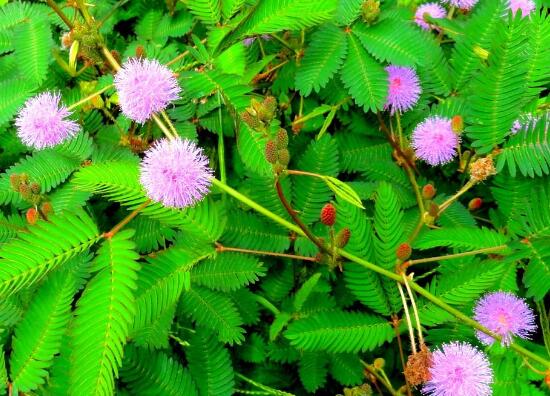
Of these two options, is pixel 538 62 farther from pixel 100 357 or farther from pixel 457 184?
pixel 100 357

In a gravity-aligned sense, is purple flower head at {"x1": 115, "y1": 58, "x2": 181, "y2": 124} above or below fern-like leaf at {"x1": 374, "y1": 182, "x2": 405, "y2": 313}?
above

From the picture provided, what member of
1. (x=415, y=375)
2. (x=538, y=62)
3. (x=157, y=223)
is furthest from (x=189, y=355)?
(x=538, y=62)

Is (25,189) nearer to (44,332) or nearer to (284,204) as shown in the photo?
(44,332)

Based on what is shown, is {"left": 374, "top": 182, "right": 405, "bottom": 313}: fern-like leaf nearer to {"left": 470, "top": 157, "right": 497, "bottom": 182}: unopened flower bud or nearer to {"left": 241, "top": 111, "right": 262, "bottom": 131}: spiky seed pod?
{"left": 470, "top": 157, "right": 497, "bottom": 182}: unopened flower bud

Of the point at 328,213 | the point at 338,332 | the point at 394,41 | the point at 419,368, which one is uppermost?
the point at 394,41

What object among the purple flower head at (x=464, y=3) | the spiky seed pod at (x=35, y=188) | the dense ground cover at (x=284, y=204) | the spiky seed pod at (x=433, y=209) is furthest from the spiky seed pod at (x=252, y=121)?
the purple flower head at (x=464, y=3)

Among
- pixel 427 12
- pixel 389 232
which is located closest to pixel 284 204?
pixel 389 232

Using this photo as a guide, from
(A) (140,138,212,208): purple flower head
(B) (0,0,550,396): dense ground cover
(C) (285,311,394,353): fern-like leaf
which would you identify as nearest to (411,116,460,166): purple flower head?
(B) (0,0,550,396): dense ground cover
